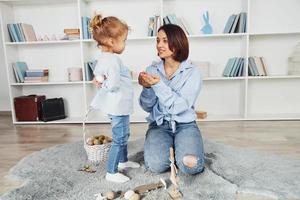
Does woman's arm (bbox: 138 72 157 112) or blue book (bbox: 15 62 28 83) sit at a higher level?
blue book (bbox: 15 62 28 83)

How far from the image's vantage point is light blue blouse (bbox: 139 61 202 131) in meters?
1.46

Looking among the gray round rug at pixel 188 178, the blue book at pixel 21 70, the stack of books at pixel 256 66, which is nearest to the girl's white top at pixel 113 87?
the gray round rug at pixel 188 178

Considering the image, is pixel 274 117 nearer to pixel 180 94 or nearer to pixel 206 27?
pixel 206 27

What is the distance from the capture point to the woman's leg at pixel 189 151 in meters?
1.39

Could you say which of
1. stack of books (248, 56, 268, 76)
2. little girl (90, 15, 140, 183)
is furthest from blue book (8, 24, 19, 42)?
stack of books (248, 56, 268, 76)

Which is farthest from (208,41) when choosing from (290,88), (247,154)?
(247,154)

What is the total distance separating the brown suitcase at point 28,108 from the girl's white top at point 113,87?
1702 millimetres

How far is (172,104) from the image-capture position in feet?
4.81

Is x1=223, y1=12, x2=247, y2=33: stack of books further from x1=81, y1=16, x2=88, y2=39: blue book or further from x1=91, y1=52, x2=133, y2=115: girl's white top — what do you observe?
x1=91, y1=52, x2=133, y2=115: girl's white top

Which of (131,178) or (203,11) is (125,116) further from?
(203,11)

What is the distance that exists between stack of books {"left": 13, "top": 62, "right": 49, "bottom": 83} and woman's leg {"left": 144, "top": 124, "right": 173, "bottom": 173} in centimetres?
182

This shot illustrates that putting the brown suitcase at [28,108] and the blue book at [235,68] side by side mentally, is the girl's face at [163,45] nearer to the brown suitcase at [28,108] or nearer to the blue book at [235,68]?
the blue book at [235,68]

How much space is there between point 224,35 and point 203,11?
1.25 ft

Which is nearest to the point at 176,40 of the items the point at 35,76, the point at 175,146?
the point at 175,146
